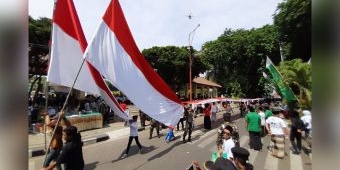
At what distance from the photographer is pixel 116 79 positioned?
22.5ft

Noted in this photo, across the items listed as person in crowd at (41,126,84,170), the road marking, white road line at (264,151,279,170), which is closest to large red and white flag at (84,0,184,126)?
person in crowd at (41,126,84,170)

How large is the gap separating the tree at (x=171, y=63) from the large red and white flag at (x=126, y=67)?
3167cm

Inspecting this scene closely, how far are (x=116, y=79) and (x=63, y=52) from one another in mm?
1319

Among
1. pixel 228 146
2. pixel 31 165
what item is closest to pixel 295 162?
pixel 228 146

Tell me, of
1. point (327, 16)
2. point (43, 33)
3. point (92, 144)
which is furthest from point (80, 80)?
point (43, 33)

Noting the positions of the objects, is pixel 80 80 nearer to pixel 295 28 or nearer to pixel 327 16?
pixel 327 16

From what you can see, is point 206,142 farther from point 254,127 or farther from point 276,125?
point 276,125

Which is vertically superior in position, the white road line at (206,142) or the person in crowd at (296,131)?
the person in crowd at (296,131)

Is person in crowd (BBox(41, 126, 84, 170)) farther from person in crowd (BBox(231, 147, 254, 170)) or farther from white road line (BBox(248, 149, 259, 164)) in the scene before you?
white road line (BBox(248, 149, 259, 164))

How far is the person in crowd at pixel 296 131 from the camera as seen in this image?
33.7 feet

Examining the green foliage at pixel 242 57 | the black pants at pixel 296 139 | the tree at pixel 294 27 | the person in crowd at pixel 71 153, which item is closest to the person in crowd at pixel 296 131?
the black pants at pixel 296 139

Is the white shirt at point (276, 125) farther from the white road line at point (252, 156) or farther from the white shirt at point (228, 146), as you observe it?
the white shirt at point (228, 146)

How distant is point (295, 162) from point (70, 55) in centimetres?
740

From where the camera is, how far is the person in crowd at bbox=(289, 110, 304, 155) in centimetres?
1028
